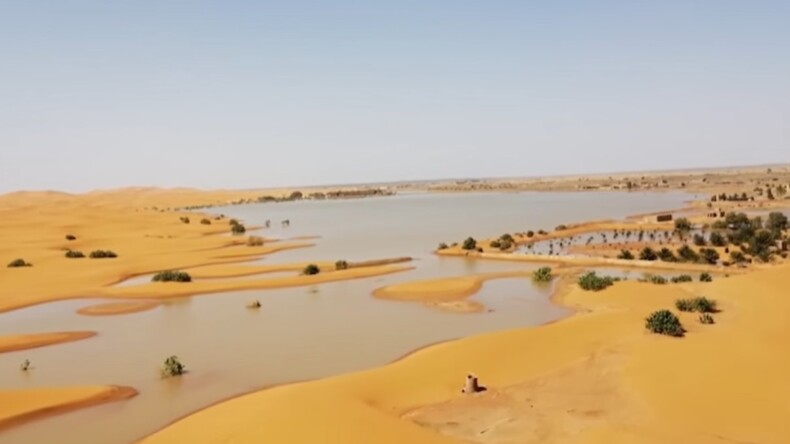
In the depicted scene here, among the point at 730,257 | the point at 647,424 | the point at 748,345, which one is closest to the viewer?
the point at 647,424

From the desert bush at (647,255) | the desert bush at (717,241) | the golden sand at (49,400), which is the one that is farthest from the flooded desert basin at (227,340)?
the desert bush at (717,241)

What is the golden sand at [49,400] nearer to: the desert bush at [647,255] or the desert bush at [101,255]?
the desert bush at [647,255]

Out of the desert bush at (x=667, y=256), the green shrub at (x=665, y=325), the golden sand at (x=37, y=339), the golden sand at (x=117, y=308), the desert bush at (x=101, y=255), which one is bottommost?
the desert bush at (x=667, y=256)

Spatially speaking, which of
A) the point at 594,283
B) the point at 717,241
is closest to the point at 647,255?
the point at 717,241

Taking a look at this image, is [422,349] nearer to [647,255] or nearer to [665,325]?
[665,325]

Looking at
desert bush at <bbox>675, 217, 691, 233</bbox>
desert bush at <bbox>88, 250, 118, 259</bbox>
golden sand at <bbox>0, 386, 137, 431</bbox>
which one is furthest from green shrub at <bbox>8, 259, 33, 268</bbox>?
desert bush at <bbox>675, 217, 691, 233</bbox>

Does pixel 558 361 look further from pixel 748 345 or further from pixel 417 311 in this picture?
pixel 417 311

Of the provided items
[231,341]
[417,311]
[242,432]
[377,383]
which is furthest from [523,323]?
[242,432]
